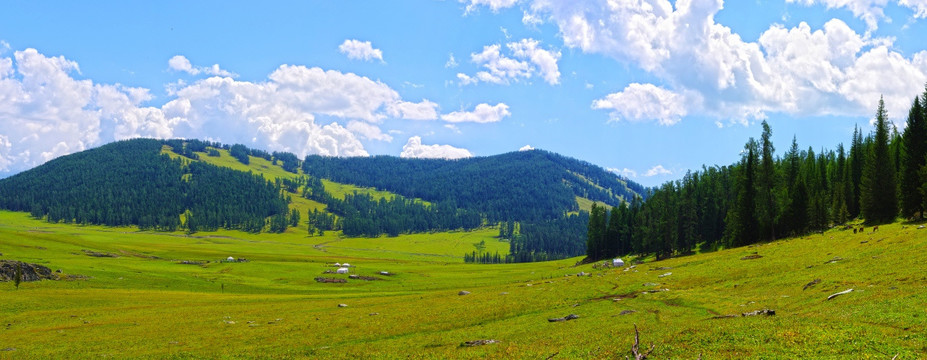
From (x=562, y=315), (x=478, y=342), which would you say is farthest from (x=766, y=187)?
(x=478, y=342)

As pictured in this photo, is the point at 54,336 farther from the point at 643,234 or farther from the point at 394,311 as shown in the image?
the point at 643,234

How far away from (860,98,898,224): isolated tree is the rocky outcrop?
487 ft

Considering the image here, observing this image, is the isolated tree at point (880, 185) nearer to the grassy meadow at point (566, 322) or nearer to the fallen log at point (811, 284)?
the grassy meadow at point (566, 322)

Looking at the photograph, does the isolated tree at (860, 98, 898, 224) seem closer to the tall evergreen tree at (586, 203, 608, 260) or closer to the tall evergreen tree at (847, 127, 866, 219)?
the tall evergreen tree at (847, 127, 866, 219)

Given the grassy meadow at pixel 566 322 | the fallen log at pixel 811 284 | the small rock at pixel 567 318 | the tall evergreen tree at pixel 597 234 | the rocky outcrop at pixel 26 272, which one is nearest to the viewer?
the grassy meadow at pixel 566 322

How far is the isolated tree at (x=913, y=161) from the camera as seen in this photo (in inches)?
3177

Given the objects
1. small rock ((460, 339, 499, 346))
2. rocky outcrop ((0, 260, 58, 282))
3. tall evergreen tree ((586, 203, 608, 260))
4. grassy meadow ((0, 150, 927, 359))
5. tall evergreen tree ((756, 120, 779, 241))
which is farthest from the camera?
tall evergreen tree ((586, 203, 608, 260))

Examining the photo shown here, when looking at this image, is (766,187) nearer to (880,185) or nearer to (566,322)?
(880,185)

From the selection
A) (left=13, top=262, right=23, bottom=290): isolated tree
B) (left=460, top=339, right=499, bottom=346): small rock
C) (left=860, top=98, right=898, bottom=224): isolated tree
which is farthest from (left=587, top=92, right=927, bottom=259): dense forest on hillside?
(left=13, top=262, right=23, bottom=290): isolated tree

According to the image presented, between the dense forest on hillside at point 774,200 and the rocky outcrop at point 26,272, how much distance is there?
13486cm

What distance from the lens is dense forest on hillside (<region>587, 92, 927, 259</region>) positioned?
87.2 m

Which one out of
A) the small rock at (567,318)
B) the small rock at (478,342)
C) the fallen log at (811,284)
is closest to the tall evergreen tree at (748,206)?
the fallen log at (811,284)

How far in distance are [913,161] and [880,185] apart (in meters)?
7.20

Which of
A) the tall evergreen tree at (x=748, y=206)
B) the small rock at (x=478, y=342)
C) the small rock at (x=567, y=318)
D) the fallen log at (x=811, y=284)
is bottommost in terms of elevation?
the small rock at (x=567, y=318)
